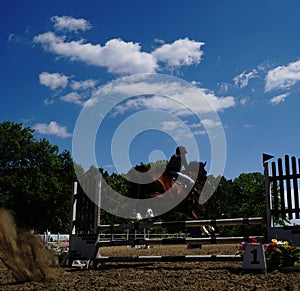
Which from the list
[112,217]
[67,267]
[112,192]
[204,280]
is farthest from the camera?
[112,192]

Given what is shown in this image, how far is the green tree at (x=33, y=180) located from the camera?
36.9 m

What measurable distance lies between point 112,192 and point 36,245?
38808 mm

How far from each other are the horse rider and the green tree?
29522mm

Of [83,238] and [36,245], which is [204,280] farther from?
[83,238]

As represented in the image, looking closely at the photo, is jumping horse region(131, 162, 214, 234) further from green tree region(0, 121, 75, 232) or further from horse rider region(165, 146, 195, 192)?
green tree region(0, 121, 75, 232)

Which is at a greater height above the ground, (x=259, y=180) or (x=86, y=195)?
(x=259, y=180)

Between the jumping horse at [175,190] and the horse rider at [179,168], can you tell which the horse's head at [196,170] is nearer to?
the jumping horse at [175,190]

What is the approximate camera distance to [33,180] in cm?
3794

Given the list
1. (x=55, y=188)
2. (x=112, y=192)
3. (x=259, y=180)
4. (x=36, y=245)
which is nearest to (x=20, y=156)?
(x=55, y=188)

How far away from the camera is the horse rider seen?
9.05 metres

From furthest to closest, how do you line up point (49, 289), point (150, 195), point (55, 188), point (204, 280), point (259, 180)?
point (259, 180) → point (55, 188) → point (150, 195) → point (204, 280) → point (49, 289)

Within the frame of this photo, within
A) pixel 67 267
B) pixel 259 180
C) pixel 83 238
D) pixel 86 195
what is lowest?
pixel 67 267

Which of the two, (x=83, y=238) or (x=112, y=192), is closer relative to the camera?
(x=83, y=238)

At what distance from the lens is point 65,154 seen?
43.9 metres
